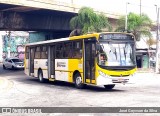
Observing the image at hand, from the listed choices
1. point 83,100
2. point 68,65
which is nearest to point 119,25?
point 68,65

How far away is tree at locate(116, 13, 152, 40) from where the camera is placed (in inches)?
1670

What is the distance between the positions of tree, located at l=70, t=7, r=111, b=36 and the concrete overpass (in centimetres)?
79

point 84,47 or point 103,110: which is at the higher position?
point 84,47

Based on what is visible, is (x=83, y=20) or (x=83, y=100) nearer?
(x=83, y=100)

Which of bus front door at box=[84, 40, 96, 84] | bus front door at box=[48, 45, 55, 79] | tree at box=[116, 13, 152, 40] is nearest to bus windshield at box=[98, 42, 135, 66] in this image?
bus front door at box=[84, 40, 96, 84]

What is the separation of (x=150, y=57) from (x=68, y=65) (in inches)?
1173

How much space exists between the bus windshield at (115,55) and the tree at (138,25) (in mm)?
25393

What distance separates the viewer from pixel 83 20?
1519 inches

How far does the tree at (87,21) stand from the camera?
3812 centimetres

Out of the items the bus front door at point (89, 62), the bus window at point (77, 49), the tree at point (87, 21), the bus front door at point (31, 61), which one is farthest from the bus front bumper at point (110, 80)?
the tree at point (87, 21)

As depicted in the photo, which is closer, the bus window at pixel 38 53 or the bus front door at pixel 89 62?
the bus front door at pixel 89 62

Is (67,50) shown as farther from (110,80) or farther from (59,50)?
(110,80)

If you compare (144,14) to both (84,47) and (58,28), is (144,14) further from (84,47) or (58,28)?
(84,47)

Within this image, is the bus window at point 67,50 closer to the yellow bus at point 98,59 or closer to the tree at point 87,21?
the yellow bus at point 98,59
